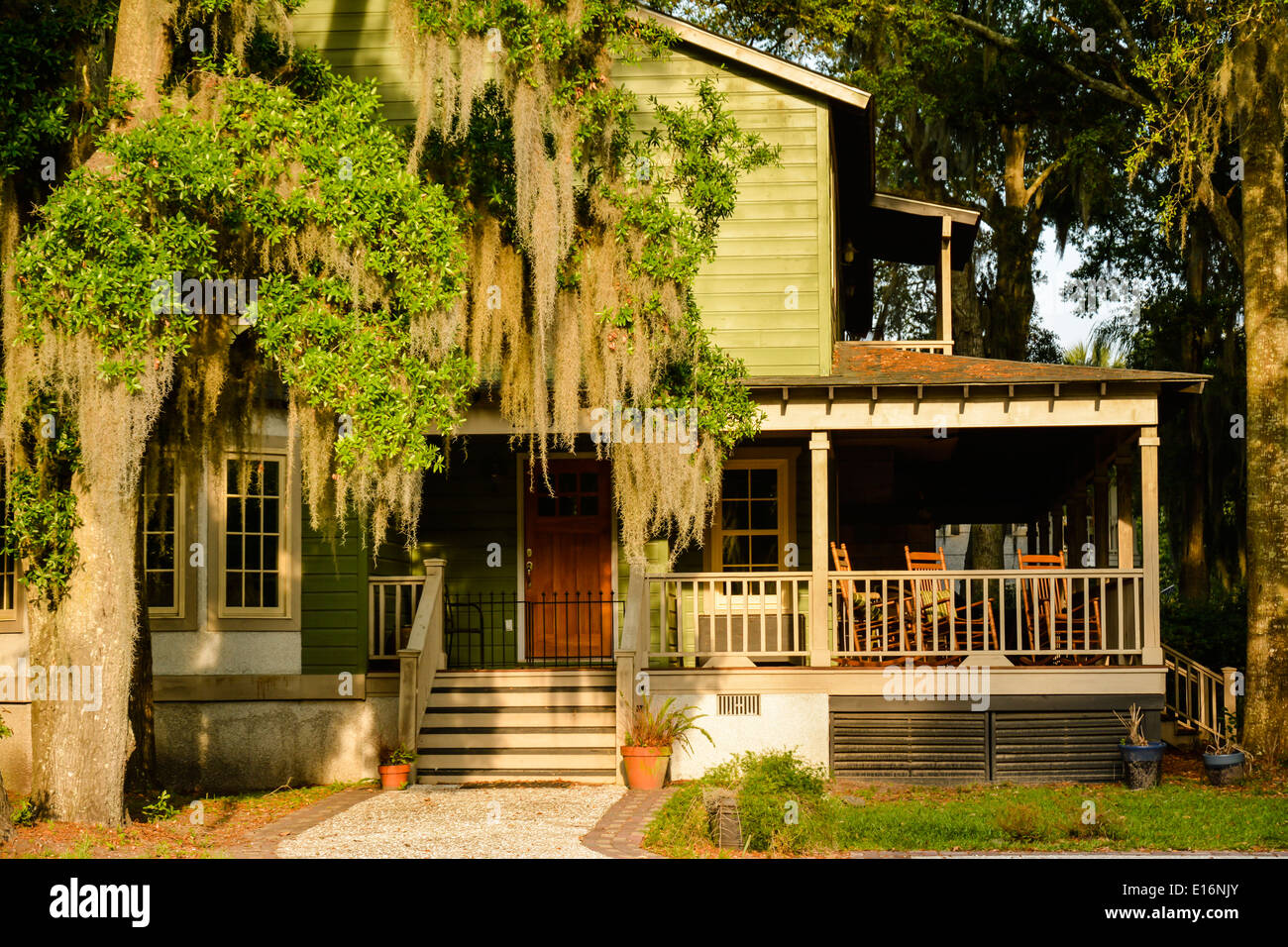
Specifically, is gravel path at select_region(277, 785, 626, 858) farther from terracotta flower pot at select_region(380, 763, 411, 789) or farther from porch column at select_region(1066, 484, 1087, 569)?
porch column at select_region(1066, 484, 1087, 569)

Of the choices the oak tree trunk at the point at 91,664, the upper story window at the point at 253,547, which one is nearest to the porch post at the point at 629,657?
the upper story window at the point at 253,547

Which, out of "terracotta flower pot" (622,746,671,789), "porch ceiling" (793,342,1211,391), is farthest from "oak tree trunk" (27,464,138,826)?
"porch ceiling" (793,342,1211,391)

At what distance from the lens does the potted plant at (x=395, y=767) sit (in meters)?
12.0

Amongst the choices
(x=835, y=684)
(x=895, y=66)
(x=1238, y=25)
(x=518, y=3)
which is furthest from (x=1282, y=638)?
(x=895, y=66)

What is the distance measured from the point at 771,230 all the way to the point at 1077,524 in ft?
19.2

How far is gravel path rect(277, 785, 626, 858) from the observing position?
8.70m

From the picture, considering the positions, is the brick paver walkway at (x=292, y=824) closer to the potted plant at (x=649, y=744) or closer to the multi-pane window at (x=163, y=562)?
the potted plant at (x=649, y=744)

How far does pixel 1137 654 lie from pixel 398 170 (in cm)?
802

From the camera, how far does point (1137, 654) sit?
502 inches

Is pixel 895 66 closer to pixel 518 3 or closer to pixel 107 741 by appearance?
pixel 518 3

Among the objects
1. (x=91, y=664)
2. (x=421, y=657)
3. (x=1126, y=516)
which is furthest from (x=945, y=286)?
(x=91, y=664)

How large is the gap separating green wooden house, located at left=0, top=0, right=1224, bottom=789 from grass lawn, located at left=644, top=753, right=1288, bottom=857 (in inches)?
48.1

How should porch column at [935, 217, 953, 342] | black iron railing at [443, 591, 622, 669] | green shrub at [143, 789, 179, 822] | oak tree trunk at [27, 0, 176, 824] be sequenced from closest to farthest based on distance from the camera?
1. oak tree trunk at [27, 0, 176, 824]
2. green shrub at [143, 789, 179, 822]
3. black iron railing at [443, 591, 622, 669]
4. porch column at [935, 217, 953, 342]

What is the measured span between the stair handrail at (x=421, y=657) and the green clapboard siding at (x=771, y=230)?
3.76 metres
